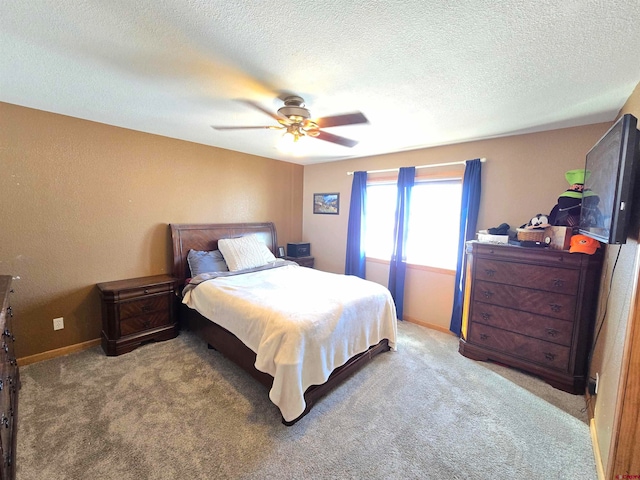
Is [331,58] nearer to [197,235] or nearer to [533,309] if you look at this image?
[533,309]

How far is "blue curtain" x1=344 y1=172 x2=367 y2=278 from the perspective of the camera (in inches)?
159

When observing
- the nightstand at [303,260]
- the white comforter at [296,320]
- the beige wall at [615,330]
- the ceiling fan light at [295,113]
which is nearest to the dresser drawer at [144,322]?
the white comforter at [296,320]

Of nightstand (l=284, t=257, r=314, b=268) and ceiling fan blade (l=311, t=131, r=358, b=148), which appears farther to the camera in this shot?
nightstand (l=284, t=257, r=314, b=268)

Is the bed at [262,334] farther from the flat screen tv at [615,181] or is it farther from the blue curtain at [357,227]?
the flat screen tv at [615,181]

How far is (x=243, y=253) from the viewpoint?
353 centimetres

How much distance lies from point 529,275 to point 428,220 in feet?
4.54

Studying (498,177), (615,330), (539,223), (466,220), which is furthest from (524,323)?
(498,177)

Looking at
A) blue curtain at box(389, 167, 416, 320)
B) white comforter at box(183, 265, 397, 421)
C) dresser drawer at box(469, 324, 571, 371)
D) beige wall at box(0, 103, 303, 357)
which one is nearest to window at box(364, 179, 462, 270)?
blue curtain at box(389, 167, 416, 320)

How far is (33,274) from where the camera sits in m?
2.50

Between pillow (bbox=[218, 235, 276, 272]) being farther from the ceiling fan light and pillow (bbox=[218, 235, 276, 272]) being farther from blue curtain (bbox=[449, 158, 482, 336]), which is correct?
blue curtain (bbox=[449, 158, 482, 336])

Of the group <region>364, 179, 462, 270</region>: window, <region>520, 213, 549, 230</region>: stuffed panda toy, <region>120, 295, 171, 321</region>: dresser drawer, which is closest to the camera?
<region>520, 213, 549, 230</region>: stuffed panda toy

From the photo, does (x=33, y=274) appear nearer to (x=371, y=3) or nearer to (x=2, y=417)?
(x=2, y=417)

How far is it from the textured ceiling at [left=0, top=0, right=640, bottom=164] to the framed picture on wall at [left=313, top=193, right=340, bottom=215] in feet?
6.64

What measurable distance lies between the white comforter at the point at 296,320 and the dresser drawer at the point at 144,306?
286 mm
